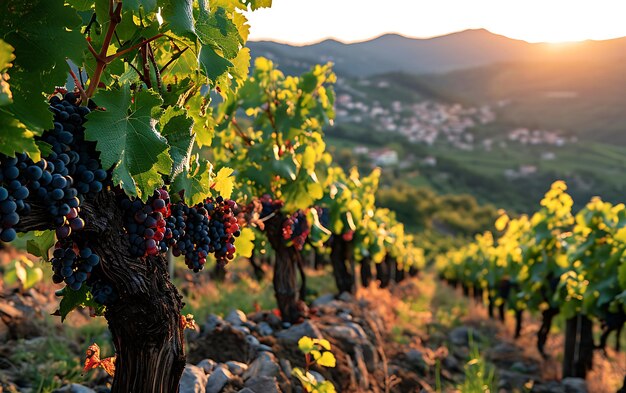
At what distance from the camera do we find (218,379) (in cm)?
449

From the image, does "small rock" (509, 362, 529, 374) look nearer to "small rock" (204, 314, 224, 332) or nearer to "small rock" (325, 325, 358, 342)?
"small rock" (325, 325, 358, 342)

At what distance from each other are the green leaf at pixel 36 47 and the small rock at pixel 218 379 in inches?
115

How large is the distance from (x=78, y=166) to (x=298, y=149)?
4.21 metres

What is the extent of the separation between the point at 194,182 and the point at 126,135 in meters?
0.67

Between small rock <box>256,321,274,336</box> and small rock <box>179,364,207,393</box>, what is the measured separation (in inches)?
93.0

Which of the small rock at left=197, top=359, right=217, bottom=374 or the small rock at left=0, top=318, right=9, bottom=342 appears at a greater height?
the small rock at left=197, top=359, right=217, bottom=374

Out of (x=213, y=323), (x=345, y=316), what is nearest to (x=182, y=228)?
(x=213, y=323)

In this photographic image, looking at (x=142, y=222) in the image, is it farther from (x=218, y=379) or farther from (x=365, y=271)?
(x=365, y=271)

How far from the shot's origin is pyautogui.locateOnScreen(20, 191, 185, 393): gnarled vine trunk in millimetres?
2639

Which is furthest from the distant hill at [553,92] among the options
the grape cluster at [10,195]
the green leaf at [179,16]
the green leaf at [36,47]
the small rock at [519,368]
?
the grape cluster at [10,195]

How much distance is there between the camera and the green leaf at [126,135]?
2256 millimetres

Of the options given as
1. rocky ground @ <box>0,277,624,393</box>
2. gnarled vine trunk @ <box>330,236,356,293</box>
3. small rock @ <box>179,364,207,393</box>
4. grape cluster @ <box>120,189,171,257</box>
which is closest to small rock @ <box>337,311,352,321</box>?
rocky ground @ <box>0,277,624,393</box>

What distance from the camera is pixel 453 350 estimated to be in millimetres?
11102

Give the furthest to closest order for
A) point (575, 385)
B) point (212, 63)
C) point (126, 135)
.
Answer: point (575, 385) < point (212, 63) < point (126, 135)
